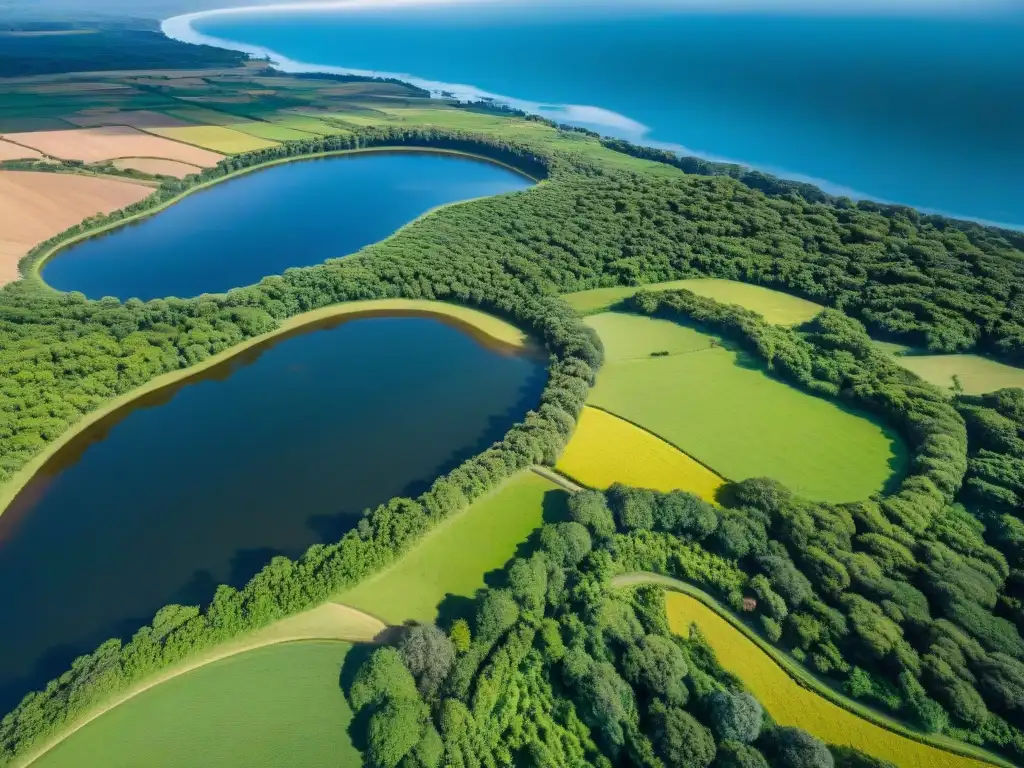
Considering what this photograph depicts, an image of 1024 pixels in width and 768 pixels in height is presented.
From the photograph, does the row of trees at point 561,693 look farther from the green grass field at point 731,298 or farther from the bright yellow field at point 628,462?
the green grass field at point 731,298

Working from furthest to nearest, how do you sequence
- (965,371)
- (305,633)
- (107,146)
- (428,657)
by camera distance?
(107,146) < (965,371) < (305,633) < (428,657)

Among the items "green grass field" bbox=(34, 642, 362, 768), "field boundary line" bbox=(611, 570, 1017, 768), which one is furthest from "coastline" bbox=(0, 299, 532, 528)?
"field boundary line" bbox=(611, 570, 1017, 768)

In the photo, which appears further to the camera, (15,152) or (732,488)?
(15,152)

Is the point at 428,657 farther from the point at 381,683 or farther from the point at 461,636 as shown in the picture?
the point at 381,683

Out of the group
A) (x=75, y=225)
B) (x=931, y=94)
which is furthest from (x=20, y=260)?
(x=931, y=94)

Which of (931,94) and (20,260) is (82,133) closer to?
(20,260)

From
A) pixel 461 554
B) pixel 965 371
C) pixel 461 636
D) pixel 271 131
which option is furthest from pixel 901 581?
pixel 271 131

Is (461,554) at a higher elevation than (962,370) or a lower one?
lower
